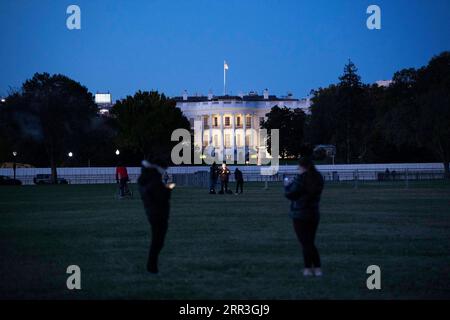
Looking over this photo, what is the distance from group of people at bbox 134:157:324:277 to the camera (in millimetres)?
13383

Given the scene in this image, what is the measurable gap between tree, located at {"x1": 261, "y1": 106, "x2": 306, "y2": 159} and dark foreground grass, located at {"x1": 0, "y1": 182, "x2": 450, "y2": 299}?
10118cm

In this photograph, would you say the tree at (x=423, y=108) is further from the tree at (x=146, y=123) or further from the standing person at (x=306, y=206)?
the standing person at (x=306, y=206)

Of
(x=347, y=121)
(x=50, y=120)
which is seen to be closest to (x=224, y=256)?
(x=50, y=120)

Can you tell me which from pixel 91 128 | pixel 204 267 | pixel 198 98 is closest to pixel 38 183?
pixel 91 128

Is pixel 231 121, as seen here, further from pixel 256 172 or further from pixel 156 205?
pixel 156 205

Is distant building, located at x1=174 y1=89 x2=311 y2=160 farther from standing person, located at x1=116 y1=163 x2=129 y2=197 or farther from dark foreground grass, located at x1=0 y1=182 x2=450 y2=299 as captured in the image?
dark foreground grass, located at x1=0 y1=182 x2=450 y2=299

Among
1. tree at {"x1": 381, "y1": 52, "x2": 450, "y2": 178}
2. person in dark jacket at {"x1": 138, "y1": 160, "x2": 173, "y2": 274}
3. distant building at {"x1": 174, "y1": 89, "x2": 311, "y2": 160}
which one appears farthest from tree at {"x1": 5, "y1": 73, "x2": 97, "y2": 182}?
distant building at {"x1": 174, "y1": 89, "x2": 311, "y2": 160}

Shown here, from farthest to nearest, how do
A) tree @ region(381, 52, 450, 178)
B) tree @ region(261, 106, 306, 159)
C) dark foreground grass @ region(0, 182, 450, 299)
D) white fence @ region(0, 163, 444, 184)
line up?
tree @ region(261, 106, 306, 159) < white fence @ region(0, 163, 444, 184) < tree @ region(381, 52, 450, 178) < dark foreground grass @ region(0, 182, 450, 299)

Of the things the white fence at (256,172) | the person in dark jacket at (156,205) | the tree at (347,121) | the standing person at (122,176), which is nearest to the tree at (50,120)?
the white fence at (256,172)

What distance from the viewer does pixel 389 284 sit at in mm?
12750

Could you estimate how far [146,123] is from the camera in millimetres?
105188

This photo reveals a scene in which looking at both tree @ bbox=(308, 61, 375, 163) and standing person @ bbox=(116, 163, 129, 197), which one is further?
tree @ bbox=(308, 61, 375, 163)

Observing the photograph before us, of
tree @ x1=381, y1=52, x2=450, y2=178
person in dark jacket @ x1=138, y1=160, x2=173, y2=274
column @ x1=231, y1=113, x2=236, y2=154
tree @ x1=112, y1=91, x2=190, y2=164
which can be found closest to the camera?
person in dark jacket @ x1=138, y1=160, x2=173, y2=274

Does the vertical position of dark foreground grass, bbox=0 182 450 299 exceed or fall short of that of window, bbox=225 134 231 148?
it falls short
